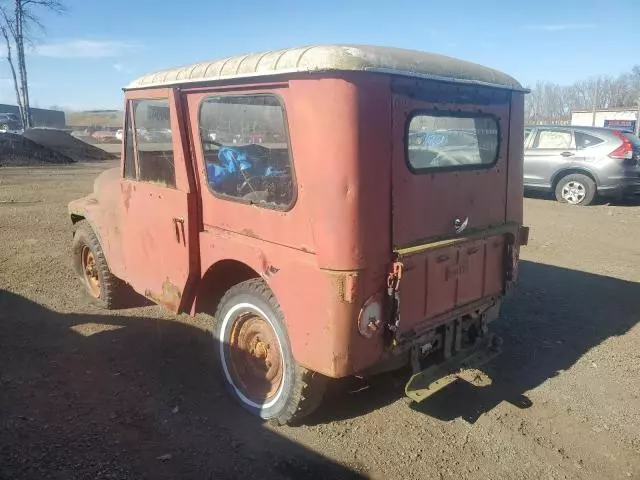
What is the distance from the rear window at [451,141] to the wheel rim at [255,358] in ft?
4.62

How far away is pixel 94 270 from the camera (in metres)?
5.43

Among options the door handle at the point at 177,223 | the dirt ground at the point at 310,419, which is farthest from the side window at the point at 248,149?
the dirt ground at the point at 310,419

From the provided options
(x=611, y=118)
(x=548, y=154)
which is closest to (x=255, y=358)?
(x=548, y=154)

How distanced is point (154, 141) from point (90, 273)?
220cm

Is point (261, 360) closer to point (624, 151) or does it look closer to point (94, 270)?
point (94, 270)

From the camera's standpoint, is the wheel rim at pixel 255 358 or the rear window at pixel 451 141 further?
the wheel rim at pixel 255 358

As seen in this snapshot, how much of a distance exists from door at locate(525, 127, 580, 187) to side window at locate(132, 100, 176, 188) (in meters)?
10.1

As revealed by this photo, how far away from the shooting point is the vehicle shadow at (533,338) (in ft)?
11.8

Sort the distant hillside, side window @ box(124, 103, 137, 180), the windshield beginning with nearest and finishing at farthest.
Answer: side window @ box(124, 103, 137, 180), the windshield, the distant hillside

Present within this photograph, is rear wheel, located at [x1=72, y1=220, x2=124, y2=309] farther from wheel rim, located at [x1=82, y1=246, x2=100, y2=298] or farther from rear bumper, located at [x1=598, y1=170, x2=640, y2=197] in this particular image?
rear bumper, located at [x1=598, y1=170, x2=640, y2=197]

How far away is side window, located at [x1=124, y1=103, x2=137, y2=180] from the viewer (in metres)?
4.30

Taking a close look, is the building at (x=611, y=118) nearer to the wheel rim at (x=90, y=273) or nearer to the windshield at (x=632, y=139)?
the windshield at (x=632, y=139)

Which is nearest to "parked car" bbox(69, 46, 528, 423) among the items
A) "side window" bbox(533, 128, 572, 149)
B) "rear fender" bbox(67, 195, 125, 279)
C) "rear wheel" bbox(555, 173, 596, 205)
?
"rear fender" bbox(67, 195, 125, 279)

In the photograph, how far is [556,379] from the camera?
3.95 metres
